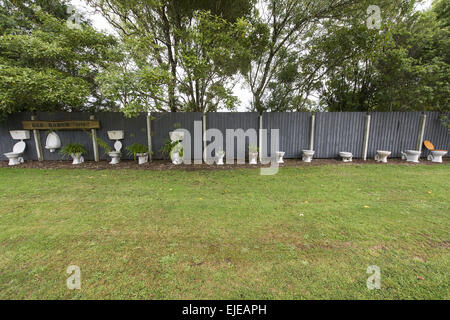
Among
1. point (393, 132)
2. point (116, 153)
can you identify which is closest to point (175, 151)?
point (116, 153)

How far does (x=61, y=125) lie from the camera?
6.69 meters

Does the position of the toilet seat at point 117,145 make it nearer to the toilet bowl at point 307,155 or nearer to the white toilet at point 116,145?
the white toilet at point 116,145

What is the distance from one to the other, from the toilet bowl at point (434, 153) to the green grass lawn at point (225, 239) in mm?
2987

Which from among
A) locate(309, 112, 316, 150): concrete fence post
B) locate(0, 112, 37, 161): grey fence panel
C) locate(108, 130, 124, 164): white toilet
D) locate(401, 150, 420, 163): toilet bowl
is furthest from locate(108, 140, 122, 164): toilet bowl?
locate(401, 150, 420, 163): toilet bowl

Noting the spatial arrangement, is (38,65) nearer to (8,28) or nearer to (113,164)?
(8,28)

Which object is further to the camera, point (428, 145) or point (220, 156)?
point (428, 145)

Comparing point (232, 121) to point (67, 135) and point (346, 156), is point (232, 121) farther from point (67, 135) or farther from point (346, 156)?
point (67, 135)

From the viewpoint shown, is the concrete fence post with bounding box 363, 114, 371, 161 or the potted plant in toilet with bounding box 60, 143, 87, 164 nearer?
the potted plant in toilet with bounding box 60, 143, 87, 164

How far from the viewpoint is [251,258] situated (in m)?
2.04

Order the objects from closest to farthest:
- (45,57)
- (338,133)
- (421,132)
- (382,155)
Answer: (45,57) < (382,155) < (421,132) < (338,133)

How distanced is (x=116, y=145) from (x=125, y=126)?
75cm

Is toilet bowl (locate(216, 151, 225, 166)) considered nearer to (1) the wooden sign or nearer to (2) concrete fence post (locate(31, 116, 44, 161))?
(1) the wooden sign

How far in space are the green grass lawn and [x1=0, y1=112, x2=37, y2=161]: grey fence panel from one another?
321cm

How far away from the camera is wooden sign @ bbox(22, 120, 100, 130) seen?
6645 millimetres
